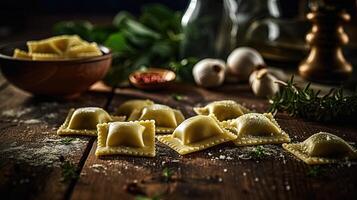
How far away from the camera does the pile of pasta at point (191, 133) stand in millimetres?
1633

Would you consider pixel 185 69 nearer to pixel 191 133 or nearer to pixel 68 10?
pixel 191 133

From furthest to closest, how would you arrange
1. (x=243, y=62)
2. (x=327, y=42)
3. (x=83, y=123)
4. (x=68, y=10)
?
(x=68, y=10)
(x=243, y=62)
(x=327, y=42)
(x=83, y=123)

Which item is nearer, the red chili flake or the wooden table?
the wooden table

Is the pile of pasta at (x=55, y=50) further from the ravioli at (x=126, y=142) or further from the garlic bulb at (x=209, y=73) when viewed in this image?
the ravioli at (x=126, y=142)

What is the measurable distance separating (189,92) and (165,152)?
0.83 meters

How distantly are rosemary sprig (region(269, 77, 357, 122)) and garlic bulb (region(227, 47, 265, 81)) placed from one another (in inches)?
20.7

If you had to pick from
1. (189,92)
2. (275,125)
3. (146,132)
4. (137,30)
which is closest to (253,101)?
(189,92)

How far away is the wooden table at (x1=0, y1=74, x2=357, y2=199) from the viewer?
1402 mm

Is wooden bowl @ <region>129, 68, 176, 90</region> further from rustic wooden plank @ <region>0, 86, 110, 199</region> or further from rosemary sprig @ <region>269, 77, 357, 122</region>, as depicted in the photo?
rosemary sprig @ <region>269, 77, 357, 122</region>

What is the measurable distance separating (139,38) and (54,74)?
85 centimetres

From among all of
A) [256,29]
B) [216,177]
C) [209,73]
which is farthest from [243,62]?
[216,177]

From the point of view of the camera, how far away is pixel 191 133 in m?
1.72

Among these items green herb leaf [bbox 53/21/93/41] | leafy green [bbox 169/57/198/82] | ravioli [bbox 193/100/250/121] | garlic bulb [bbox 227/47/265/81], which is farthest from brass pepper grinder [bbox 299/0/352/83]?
green herb leaf [bbox 53/21/93/41]

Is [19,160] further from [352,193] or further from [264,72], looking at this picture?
[264,72]
